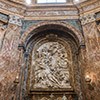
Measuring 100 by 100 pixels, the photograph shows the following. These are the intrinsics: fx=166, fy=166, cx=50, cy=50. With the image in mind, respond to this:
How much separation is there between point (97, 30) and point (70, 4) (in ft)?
7.69

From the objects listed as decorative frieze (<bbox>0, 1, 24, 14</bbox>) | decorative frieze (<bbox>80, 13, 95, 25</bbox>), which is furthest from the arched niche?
decorative frieze (<bbox>0, 1, 24, 14</bbox>)

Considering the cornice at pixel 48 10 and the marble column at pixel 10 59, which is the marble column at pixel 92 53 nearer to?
the cornice at pixel 48 10

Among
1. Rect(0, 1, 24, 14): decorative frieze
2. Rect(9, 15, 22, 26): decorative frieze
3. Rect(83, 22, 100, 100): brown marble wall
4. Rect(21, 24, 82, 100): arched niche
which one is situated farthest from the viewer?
Rect(0, 1, 24, 14): decorative frieze

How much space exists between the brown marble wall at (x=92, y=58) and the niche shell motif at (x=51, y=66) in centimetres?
120

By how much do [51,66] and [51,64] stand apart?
11 centimetres

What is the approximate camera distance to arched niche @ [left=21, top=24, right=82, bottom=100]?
733cm

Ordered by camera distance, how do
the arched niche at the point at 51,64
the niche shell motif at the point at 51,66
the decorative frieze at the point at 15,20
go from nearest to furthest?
the arched niche at the point at 51,64, the niche shell motif at the point at 51,66, the decorative frieze at the point at 15,20

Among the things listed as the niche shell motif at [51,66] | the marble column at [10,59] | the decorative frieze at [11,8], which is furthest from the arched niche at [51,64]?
the decorative frieze at [11,8]

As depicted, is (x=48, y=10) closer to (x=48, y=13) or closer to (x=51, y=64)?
(x=48, y=13)

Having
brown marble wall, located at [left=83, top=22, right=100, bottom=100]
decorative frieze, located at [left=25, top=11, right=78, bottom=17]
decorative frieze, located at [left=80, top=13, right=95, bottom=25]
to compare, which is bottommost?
brown marble wall, located at [left=83, top=22, right=100, bottom=100]

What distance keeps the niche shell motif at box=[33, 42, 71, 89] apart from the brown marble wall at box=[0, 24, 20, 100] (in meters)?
1.19

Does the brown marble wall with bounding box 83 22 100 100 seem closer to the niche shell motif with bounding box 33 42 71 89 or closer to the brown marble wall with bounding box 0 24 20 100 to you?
the niche shell motif with bounding box 33 42 71 89

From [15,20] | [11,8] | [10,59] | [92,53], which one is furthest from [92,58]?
[11,8]

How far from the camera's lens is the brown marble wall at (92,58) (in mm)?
6484
